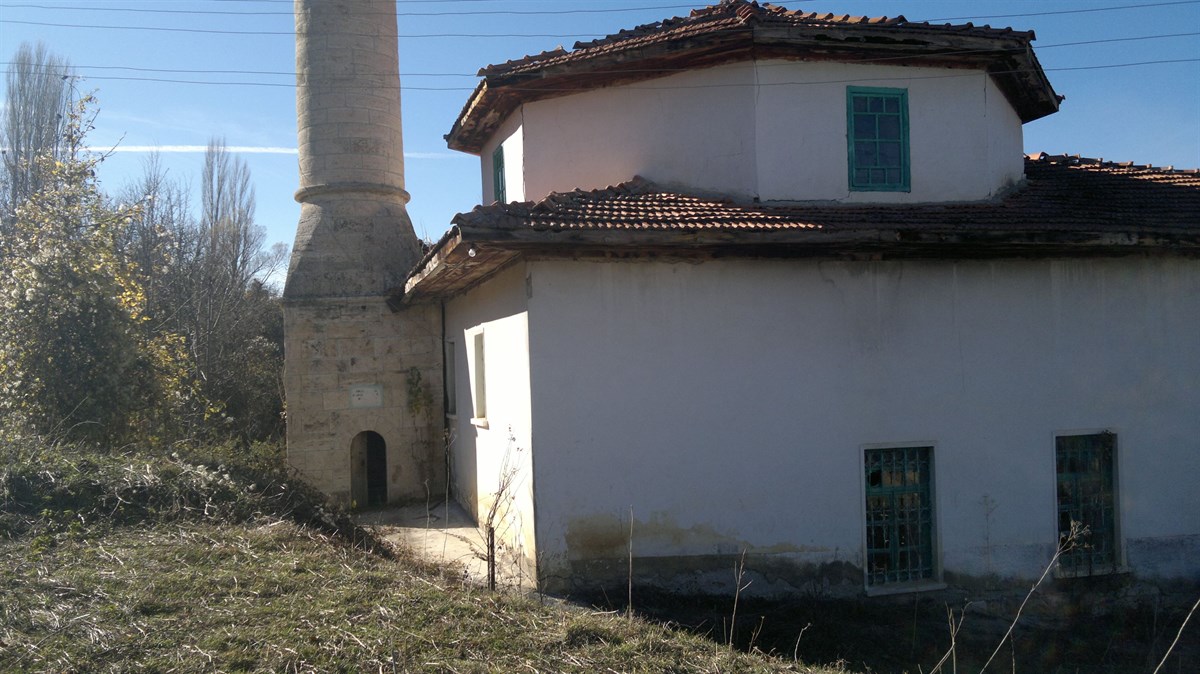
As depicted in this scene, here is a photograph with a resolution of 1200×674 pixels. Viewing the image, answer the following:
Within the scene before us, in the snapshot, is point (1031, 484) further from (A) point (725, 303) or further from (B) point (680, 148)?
(B) point (680, 148)

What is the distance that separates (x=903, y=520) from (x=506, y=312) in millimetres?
4257

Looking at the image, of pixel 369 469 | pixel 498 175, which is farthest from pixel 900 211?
pixel 369 469

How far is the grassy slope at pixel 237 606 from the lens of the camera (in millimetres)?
4625

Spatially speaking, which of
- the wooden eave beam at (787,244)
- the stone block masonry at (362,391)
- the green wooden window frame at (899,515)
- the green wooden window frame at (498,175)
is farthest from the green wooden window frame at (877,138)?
the stone block masonry at (362,391)

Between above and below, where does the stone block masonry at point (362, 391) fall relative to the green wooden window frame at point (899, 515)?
above

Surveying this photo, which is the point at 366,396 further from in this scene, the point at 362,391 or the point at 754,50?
the point at 754,50

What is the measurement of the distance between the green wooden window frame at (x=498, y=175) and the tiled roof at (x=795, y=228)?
2710 mm

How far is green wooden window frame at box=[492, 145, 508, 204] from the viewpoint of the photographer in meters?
11.5

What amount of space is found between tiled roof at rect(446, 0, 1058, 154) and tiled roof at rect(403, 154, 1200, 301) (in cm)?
135

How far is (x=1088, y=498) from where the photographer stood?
335 inches

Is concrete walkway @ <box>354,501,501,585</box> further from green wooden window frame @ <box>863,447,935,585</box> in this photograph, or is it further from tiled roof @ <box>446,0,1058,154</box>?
tiled roof @ <box>446,0,1058,154</box>

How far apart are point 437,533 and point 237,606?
16.8 feet

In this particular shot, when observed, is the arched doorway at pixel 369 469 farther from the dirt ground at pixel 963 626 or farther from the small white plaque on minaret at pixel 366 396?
the dirt ground at pixel 963 626

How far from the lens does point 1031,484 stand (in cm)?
814
